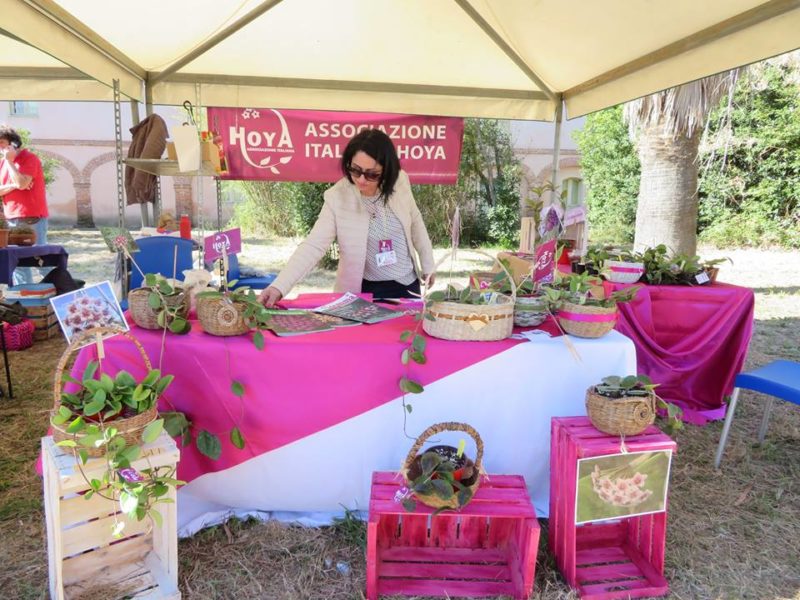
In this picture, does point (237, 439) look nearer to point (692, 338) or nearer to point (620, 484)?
point (620, 484)

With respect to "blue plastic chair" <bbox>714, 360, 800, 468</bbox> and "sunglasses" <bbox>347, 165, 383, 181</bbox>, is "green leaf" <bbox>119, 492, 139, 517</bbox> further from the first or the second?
"blue plastic chair" <bbox>714, 360, 800, 468</bbox>

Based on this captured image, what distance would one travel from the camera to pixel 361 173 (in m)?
2.45

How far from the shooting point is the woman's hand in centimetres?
215

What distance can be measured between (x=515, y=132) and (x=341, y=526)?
11.4 m

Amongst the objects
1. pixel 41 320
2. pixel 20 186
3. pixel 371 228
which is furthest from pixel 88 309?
pixel 20 186

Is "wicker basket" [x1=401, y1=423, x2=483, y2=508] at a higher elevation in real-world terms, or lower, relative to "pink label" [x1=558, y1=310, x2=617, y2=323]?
lower

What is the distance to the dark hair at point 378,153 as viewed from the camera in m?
2.45

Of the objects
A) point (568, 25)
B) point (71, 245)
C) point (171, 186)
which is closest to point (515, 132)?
point (171, 186)

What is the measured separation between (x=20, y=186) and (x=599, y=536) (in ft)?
16.8

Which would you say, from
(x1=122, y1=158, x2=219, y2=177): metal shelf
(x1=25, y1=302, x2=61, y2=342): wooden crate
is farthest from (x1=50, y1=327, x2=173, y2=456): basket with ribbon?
(x1=25, y1=302, x2=61, y2=342): wooden crate

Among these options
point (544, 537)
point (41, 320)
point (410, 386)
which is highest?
point (410, 386)

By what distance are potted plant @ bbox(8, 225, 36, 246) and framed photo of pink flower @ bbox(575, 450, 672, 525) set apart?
182 inches

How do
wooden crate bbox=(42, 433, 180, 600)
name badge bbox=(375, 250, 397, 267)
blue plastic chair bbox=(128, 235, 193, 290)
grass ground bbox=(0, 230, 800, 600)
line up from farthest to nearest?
1. blue plastic chair bbox=(128, 235, 193, 290)
2. name badge bbox=(375, 250, 397, 267)
3. grass ground bbox=(0, 230, 800, 600)
4. wooden crate bbox=(42, 433, 180, 600)

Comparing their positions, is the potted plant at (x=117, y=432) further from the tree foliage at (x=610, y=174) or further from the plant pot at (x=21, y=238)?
the tree foliage at (x=610, y=174)
